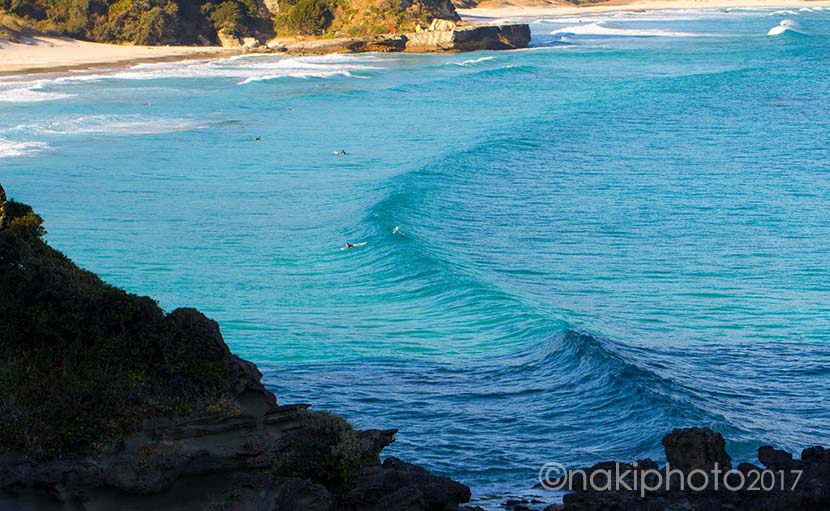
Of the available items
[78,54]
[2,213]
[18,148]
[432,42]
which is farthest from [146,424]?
[432,42]

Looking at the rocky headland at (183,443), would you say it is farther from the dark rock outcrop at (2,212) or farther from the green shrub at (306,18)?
the green shrub at (306,18)

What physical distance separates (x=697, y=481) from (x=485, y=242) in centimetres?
1998

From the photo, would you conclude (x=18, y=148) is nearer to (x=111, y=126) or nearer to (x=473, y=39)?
(x=111, y=126)

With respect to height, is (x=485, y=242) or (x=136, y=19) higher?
(x=136, y=19)

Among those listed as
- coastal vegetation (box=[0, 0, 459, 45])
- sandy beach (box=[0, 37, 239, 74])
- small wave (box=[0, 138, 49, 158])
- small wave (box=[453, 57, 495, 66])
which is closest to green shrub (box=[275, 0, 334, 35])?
coastal vegetation (box=[0, 0, 459, 45])

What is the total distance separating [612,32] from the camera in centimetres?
11819

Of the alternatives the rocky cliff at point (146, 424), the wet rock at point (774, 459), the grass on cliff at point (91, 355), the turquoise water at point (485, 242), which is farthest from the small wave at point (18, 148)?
the wet rock at point (774, 459)

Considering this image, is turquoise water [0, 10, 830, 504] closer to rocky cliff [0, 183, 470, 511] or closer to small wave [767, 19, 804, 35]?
rocky cliff [0, 183, 470, 511]

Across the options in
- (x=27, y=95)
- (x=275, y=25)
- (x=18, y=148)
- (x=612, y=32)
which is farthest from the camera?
(x=612, y=32)

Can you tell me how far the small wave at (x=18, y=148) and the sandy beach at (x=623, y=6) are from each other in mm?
106257

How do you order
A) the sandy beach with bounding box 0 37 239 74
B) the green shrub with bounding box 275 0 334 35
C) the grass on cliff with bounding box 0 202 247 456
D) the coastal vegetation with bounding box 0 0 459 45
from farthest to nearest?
the green shrub with bounding box 275 0 334 35 → the coastal vegetation with bounding box 0 0 459 45 → the sandy beach with bounding box 0 37 239 74 → the grass on cliff with bounding box 0 202 247 456

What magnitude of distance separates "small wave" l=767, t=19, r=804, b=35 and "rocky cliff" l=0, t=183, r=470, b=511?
104118mm

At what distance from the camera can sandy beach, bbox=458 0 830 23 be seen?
505 ft

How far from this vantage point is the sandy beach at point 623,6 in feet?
505
